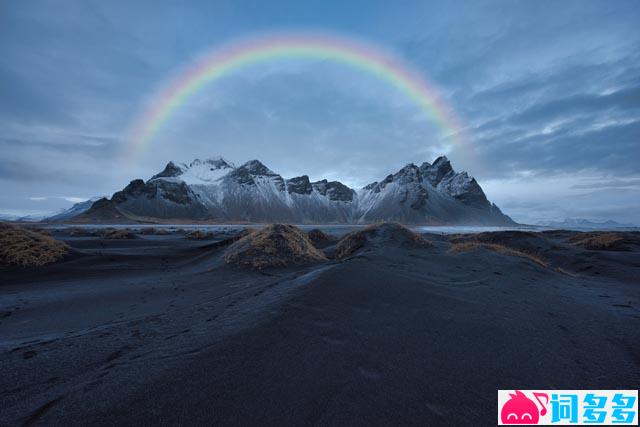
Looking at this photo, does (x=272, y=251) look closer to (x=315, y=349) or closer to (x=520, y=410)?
(x=315, y=349)

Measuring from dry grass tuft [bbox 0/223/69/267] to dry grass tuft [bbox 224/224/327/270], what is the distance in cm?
643

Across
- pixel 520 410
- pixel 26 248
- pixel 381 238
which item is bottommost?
pixel 520 410

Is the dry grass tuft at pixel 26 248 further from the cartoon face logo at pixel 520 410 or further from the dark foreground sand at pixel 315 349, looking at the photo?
the cartoon face logo at pixel 520 410

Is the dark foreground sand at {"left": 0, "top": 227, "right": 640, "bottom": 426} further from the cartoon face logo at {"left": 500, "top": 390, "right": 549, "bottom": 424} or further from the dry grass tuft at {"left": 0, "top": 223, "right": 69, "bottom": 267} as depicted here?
the dry grass tuft at {"left": 0, "top": 223, "right": 69, "bottom": 267}

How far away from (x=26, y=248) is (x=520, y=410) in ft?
47.5

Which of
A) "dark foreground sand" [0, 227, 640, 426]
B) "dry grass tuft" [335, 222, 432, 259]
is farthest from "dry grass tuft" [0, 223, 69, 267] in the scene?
"dry grass tuft" [335, 222, 432, 259]

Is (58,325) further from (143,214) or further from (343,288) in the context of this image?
(143,214)

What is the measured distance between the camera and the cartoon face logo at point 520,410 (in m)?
2.09

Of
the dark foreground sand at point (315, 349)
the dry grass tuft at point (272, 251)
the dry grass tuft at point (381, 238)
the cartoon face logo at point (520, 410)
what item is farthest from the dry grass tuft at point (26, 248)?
the cartoon face logo at point (520, 410)

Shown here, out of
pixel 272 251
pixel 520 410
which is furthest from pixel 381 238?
pixel 520 410

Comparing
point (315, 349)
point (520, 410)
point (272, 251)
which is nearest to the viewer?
point (520, 410)

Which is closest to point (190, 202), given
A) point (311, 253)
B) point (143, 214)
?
point (143, 214)

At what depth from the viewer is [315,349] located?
9.26 ft

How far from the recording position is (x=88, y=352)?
3223mm
